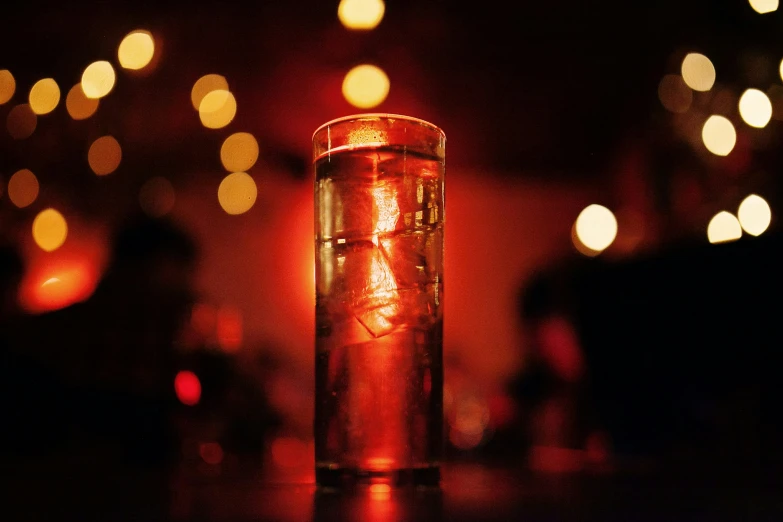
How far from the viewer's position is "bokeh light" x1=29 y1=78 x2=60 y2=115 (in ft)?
11.7

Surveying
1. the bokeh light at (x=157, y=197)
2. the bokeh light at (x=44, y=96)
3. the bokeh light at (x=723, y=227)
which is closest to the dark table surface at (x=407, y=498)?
the bokeh light at (x=44, y=96)

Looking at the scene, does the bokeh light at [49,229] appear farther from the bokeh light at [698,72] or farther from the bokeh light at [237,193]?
the bokeh light at [698,72]

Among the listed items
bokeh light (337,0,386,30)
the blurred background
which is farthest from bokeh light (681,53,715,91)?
bokeh light (337,0,386,30)

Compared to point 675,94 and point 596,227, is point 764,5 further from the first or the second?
point 596,227

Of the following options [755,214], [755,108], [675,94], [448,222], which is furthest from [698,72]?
[448,222]

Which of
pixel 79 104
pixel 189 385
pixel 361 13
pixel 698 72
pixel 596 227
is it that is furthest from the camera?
pixel 596 227

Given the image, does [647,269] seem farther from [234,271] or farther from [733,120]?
[234,271]

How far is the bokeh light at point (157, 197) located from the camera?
16.0 feet

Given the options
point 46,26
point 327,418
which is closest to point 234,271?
point 46,26

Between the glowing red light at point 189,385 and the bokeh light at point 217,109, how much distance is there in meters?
1.55

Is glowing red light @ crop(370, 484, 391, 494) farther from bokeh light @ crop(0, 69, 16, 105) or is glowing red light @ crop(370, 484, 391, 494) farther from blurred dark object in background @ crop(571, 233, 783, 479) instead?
bokeh light @ crop(0, 69, 16, 105)

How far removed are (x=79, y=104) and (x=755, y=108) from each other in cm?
386

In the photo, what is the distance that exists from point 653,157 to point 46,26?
358cm

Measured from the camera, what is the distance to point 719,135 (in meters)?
4.32
